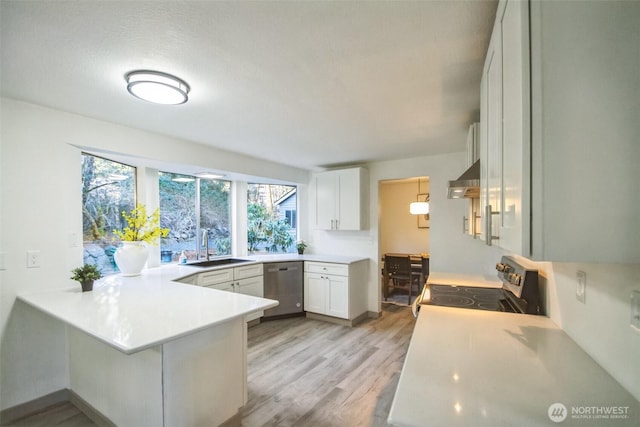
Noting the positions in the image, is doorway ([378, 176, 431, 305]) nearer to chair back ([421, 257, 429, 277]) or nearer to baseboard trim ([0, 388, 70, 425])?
chair back ([421, 257, 429, 277])

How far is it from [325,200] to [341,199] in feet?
0.98

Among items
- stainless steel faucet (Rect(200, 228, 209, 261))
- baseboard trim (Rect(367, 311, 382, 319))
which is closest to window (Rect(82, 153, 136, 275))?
stainless steel faucet (Rect(200, 228, 209, 261))

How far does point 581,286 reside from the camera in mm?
1160

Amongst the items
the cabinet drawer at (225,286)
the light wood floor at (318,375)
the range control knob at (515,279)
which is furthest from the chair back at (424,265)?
the cabinet drawer at (225,286)

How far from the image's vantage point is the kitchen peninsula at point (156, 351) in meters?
1.49

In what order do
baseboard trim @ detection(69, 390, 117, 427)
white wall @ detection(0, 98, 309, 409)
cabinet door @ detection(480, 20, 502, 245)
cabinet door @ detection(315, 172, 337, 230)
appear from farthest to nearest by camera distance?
1. cabinet door @ detection(315, 172, 337, 230)
2. white wall @ detection(0, 98, 309, 409)
3. baseboard trim @ detection(69, 390, 117, 427)
4. cabinet door @ detection(480, 20, 502, 245)

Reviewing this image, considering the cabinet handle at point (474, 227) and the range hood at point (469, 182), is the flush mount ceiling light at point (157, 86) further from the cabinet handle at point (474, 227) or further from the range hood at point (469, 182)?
the cabinet handle at point (474, 227)

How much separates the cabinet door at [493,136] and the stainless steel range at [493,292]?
79cm

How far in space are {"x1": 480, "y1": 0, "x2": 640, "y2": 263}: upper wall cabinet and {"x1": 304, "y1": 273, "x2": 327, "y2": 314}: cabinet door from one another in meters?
3.48

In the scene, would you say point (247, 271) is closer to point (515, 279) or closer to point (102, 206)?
point (102, 206)

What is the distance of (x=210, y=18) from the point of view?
1.20m

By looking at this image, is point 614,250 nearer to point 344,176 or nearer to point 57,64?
point 57,64

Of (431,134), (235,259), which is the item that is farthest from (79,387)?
(431,134)

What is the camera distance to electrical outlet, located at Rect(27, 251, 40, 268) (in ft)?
6.83
